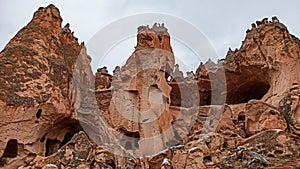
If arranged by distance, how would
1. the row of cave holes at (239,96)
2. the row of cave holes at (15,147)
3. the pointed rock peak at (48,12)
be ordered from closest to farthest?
the row of cave holes at (15,147) < the pointed rock peak at (48,12) < the row of cave holes at (239,96)

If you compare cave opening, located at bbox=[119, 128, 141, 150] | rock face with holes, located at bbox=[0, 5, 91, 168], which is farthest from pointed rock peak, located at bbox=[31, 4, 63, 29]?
cave opening, located at bbox=[119, 128, 141, 150]

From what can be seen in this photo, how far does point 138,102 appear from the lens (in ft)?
54.5

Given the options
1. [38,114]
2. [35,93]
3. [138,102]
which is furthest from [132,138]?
[35,93]

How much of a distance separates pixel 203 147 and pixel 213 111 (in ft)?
27.1

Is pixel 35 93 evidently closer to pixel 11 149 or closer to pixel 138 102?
pixel 11 149

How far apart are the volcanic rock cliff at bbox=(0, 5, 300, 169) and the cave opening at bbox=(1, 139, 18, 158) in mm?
27

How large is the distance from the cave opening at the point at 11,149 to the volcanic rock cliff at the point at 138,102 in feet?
0.09

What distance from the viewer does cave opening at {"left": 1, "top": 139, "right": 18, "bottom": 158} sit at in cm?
1327

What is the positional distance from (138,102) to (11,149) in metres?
4.89

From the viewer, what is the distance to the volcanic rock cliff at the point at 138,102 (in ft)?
34.4

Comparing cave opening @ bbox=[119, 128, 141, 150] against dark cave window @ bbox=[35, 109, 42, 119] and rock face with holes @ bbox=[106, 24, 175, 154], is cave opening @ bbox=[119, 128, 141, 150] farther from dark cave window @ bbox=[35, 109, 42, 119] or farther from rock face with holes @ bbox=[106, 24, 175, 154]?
dark cave window @ bbox=[35, 109, 42, 119]

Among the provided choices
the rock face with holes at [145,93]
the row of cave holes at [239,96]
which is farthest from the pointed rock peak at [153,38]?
the row of cave holes at [239,96]

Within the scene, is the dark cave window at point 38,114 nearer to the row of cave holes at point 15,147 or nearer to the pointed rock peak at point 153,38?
the row of cave holes at point 15,147

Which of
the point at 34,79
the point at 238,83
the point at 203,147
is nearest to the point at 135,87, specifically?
the point at 34,79
